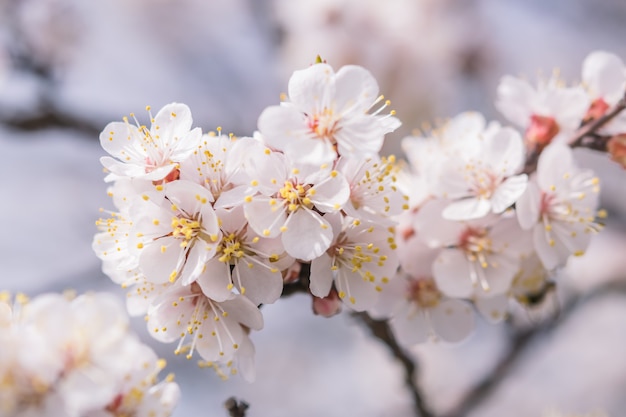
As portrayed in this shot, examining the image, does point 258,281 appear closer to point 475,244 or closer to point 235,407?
point 235,407

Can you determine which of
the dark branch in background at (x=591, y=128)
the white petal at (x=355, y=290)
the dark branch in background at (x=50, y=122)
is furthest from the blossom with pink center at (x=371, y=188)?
the dark branch in background at (x=50, y=122)

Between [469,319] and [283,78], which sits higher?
[469,319]

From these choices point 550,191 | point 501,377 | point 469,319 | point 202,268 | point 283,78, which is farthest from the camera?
point 283,78

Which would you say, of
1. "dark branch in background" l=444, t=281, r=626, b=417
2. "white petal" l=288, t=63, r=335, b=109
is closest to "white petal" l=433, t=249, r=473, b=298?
"white petal" l=288, t=63, r=335, b=109

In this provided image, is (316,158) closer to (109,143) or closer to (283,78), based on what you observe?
(109,143)

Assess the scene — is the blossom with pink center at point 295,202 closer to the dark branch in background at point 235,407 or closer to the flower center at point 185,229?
the flower center at point 185,229

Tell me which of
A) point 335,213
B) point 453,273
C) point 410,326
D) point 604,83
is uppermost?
point 604,83

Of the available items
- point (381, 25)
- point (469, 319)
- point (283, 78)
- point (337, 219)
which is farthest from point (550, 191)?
point (381, 25)

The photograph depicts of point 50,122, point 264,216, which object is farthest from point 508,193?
point 50,122

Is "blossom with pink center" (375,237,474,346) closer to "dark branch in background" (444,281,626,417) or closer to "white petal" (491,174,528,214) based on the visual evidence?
"white petal" (491,174,528,214)
